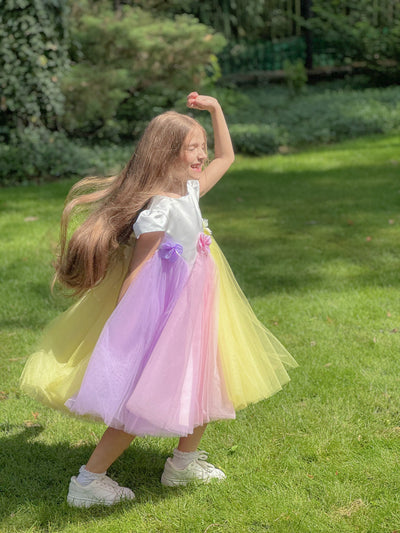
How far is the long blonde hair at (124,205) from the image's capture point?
2.57m

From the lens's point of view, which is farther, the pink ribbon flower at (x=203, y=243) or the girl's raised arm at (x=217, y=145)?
the girl's raised arm at (x=217, y=145)

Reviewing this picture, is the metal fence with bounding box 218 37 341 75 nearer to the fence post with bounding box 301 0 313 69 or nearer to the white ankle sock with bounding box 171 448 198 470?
the fence post with bounding box 301 0 313 69

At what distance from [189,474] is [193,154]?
1.25 metres

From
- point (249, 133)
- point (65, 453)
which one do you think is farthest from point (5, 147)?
point (65, 453)

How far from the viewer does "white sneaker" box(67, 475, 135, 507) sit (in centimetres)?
261

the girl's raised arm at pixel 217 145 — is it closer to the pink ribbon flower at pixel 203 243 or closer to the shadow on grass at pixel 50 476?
the pink ribbon flower at pixel 203 243

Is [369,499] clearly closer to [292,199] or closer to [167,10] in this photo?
[292,199]

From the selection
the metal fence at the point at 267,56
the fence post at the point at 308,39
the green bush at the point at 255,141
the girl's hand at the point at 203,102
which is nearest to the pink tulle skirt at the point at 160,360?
the girl's hand at the point at 203,102

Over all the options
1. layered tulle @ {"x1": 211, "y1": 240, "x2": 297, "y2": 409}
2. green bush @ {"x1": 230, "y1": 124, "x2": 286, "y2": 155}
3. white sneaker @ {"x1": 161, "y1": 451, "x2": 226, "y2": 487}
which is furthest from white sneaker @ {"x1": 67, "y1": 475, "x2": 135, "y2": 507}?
green bush @ {"x1": 230, "y1": 124, "x2": 286, "y2": 155}

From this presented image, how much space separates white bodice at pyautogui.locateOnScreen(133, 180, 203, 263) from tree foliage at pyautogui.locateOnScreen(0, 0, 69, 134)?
7366mm

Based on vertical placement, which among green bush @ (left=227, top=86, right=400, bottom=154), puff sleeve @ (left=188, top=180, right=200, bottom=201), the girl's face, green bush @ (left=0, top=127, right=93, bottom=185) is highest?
the girl's face

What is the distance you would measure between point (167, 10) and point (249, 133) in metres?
5.40

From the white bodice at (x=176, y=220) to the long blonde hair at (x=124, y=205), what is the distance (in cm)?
8

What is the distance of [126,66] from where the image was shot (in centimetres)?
1052
